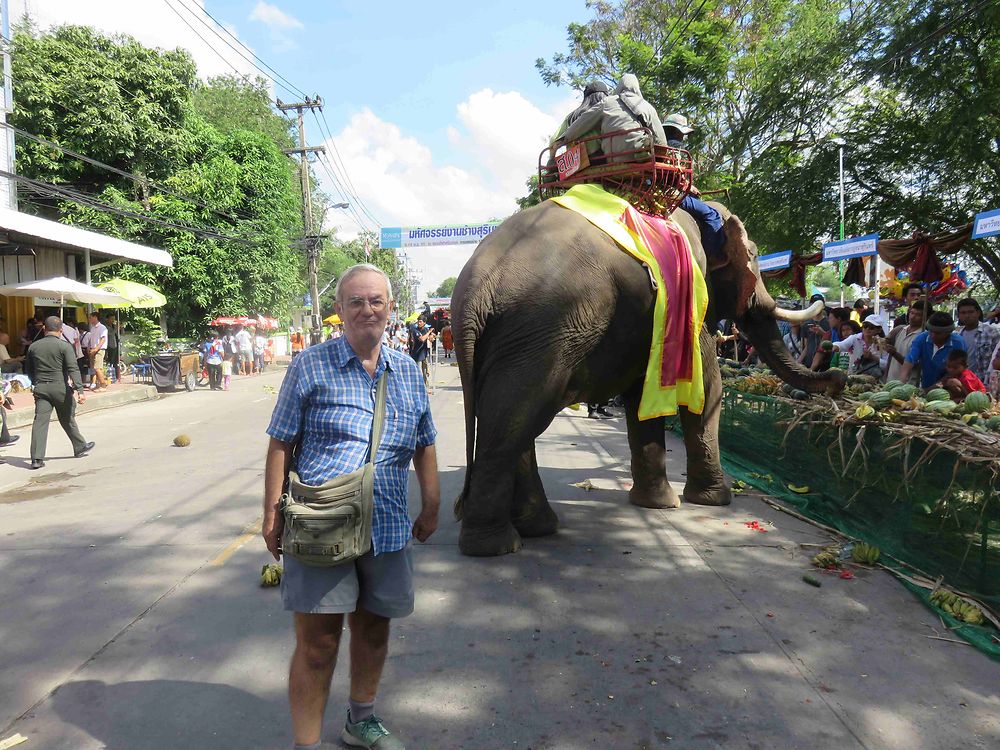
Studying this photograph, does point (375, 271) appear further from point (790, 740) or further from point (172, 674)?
point (790, 740)

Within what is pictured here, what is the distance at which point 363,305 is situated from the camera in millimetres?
2494

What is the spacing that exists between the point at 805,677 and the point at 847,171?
20431 mm

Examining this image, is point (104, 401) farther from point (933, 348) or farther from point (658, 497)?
point (933, 348)

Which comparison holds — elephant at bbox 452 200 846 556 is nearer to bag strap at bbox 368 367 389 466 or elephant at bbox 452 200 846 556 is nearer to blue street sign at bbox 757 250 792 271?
bag strap at bbox 368 367 389 466

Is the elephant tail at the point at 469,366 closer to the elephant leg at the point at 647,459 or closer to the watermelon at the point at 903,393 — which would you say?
the elephant leg at the point at 647,459

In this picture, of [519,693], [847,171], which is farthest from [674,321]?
[847,171]

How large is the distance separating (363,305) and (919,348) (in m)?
6.42

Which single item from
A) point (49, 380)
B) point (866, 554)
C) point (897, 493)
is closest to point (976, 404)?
point (897, 493)

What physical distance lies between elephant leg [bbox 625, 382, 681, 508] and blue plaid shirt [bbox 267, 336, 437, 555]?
3166mm

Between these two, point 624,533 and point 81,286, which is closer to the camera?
point 624,533

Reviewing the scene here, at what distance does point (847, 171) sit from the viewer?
66.7 ft

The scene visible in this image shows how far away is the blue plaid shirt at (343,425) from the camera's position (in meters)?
2.46

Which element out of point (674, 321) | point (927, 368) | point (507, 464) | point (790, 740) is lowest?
point (790, 740)

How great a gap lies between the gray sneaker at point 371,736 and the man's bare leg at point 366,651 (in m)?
0.08
